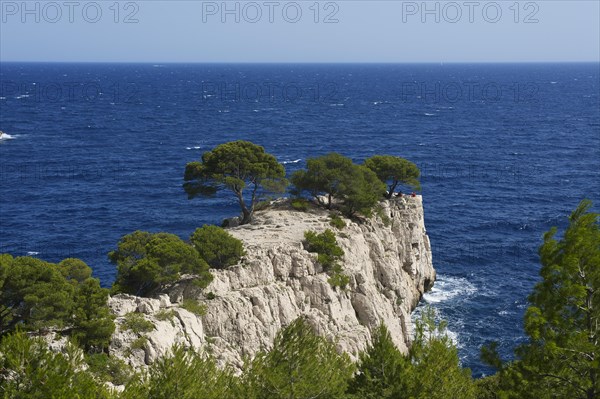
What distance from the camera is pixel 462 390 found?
107 ft

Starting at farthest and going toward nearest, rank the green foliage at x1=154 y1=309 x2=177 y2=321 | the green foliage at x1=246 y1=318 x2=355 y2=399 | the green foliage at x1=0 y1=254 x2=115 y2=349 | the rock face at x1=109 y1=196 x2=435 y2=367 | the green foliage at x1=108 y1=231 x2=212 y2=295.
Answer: the green foliage at x1=108 y1=231 x2=212 y2=295 → the rock face at x1=109 y1=196 x2=435 y2=367 → the green foliage at x1=154 y1=309 x2=177 y2=321 → the green foliage at x1=0 y1=254 x2=115 y2=349 → the green foliage at x1=246 y1=318 x2=355 y2=399

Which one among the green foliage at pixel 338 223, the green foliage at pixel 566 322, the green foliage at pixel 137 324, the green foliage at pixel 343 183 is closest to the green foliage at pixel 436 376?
the green foliage at pixel 566 322

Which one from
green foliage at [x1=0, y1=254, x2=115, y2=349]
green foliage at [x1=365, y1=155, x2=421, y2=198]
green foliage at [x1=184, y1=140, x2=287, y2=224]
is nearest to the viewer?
green foliage at [x1=0, y1=254, x2=115, y2=349]

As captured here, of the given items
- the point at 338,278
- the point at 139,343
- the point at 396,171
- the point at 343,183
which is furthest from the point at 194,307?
the point at 396,171

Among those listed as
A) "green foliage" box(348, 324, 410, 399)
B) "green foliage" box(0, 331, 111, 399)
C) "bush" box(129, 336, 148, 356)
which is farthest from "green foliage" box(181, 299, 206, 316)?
"green foliage" box(0, 331, 111, 399)

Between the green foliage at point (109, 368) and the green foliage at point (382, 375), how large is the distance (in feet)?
48.7

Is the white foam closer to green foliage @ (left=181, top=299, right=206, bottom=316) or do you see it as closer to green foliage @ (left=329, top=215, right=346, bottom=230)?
green foliage @ (left=329, top=215, right=346, bottom=230)

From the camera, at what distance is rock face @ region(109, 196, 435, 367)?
151ft

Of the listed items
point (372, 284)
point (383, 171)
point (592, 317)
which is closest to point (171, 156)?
point (383, 171)

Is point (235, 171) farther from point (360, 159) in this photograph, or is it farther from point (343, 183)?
point (360, 159)

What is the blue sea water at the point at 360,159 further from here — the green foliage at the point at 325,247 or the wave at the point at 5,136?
the green foliage at the point at 325,247

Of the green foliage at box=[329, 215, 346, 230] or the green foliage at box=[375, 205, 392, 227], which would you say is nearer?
the green foliage at box=[329, 215, 346, 230]

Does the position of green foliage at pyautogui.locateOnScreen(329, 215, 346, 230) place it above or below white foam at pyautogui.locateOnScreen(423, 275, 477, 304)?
above

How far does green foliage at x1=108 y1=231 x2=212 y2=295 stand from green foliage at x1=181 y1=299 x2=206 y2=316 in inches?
73.9
